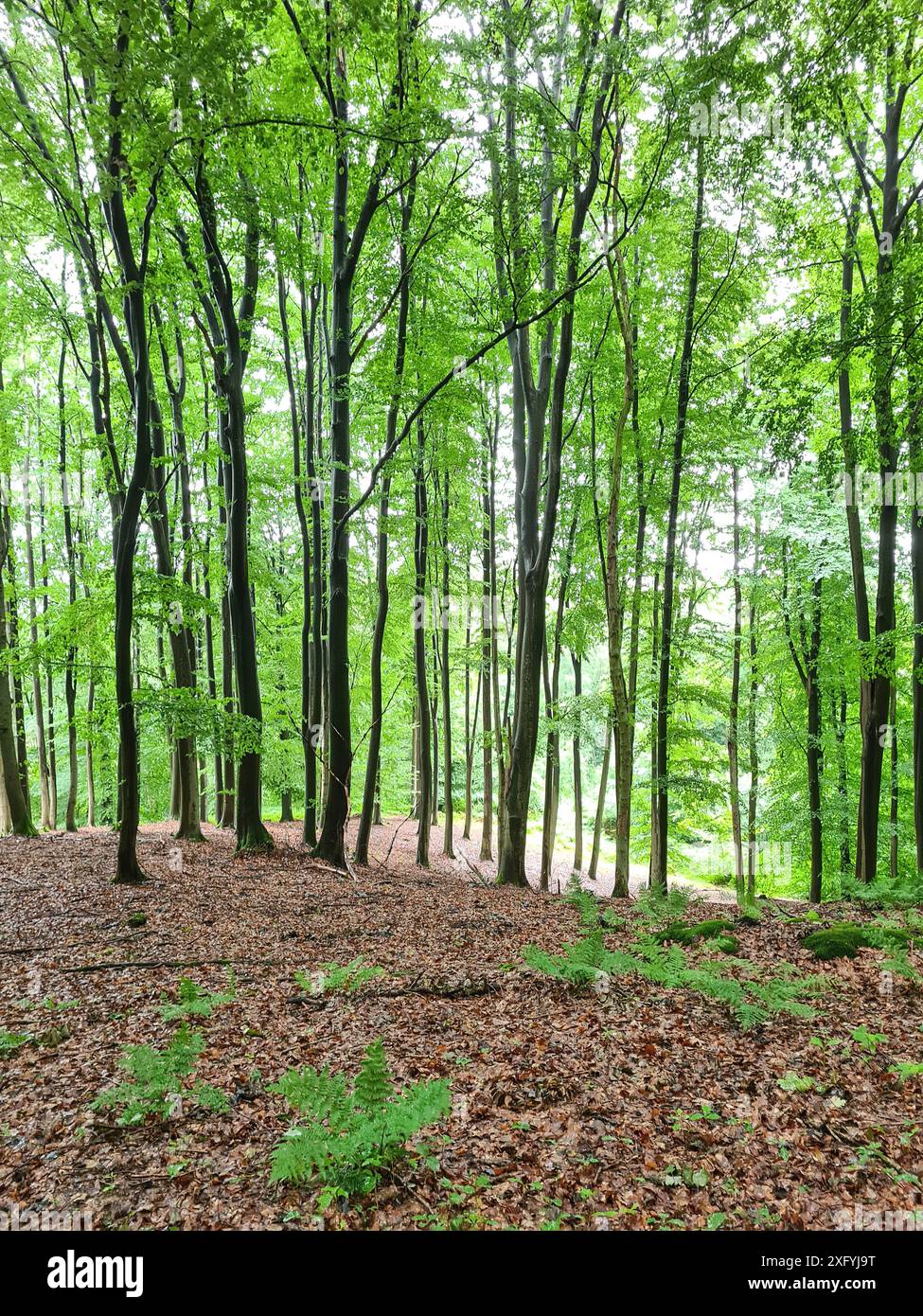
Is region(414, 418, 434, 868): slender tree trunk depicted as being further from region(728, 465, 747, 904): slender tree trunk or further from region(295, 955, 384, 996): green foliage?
region(295, 955, 384, 996): green foliage

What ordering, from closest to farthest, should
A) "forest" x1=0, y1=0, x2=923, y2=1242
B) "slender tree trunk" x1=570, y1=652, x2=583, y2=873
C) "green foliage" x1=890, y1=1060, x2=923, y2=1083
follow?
"forest" x1=0, y1=0, x2=923, y2=1242 < "green foliage" x1=890, y1=1060, x2=923, y2=1083 < "slender tree trunk" x1=570, y1=652, x2=583, y2=873

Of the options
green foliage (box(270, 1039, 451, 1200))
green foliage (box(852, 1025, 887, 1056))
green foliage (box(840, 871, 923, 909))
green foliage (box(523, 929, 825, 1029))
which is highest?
green foliage (box(270, 1039, 451, 1200))

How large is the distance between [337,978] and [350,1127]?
2.19 meters

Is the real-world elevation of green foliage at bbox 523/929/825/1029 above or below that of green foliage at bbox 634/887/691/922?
above

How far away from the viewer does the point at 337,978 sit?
5.32m

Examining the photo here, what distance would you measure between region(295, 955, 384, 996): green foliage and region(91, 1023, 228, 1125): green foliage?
1.53m

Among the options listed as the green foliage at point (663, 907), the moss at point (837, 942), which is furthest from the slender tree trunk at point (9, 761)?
the moss at point (837, 942)

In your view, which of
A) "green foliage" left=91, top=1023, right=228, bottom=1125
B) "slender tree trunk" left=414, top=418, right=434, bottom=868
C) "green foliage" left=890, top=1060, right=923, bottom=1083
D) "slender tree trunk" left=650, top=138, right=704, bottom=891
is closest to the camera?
"green foliage" left=91, top=1023, right=228, bottom=1125

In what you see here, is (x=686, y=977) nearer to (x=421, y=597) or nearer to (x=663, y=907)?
(x=663, y=907)

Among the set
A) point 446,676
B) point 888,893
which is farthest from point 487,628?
point 888,893

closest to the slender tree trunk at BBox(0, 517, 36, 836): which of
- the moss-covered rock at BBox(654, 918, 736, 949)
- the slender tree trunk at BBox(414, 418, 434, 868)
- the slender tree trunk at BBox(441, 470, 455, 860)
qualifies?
the slender tree trunk at BBox(414, 418, 434, 868)

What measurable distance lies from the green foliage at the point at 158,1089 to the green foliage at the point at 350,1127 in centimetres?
59

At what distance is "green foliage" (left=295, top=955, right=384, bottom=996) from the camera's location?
5309 millimetres
